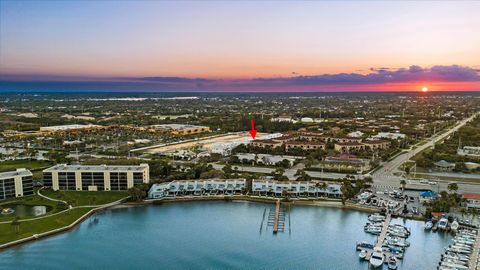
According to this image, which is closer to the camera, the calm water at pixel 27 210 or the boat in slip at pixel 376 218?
the boat in slip at pixel 376 218

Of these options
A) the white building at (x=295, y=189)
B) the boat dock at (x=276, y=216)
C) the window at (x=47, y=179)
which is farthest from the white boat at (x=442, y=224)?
the window at (x=47, y=179)

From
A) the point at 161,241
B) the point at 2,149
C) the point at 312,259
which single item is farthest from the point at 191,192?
the point at 2,149

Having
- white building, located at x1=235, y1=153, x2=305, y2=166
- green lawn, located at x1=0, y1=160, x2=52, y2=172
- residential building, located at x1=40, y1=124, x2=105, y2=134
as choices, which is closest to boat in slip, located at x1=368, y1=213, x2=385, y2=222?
white building, located at x1=235, y1=153, x2=305, y2=166

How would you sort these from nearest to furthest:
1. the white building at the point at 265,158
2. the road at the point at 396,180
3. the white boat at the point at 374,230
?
the white boat at the point at 374,230 < the road at the point at 396,180 < the white building at the point at 265,158

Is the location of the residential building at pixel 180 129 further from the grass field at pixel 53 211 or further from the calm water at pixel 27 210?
the calm water at pixel 27 210

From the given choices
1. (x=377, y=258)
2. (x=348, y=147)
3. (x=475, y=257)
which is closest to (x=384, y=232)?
(x=377, y=258)

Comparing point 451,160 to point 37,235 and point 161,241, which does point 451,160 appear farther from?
point 37,235

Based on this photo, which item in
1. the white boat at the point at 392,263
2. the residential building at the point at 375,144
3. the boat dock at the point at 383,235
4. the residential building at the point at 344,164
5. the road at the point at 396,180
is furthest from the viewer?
the residential building at the point at 375,144
